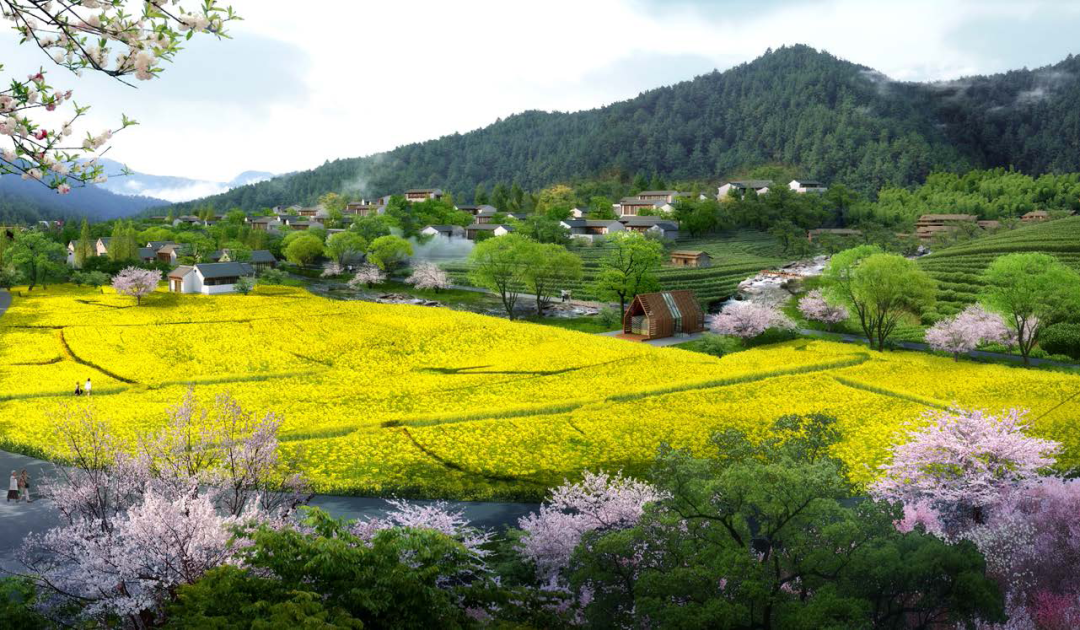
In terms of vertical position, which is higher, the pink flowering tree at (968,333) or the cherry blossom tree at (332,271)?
the cherry blossom tree at (332,271)

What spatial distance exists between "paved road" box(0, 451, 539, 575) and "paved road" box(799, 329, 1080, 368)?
135ft

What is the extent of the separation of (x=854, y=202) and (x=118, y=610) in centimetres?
13479

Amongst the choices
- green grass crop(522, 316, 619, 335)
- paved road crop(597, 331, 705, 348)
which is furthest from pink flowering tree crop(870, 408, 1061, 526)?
green grass crop(522, 316, 619, 335)

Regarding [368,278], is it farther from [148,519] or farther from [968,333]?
[148,519]

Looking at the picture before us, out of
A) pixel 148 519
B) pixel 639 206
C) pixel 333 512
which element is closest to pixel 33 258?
pixel 333 512

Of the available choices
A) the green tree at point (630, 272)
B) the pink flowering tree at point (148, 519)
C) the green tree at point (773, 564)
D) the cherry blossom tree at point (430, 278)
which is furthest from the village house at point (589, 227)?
the green tree at point (773, 564)

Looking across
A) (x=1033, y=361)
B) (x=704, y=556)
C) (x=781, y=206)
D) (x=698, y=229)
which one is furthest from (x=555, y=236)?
(x=704, y=556)

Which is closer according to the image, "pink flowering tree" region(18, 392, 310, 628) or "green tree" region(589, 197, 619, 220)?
"pink flowering tree" region(18, 392, 310, 628)

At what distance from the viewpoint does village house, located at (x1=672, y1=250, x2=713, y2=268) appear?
89312 mm

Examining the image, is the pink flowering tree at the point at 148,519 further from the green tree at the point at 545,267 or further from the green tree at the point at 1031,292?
the green tree at the point at 545,267

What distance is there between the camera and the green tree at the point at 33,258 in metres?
80.8

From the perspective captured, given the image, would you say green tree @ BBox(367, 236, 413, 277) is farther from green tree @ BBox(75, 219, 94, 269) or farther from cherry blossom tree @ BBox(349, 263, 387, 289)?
green tree @ BBox(75, 219, 94, 269)

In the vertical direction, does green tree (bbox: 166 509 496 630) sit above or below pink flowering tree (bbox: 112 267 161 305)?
below

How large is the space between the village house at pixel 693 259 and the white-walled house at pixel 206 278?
5298 centimetres
